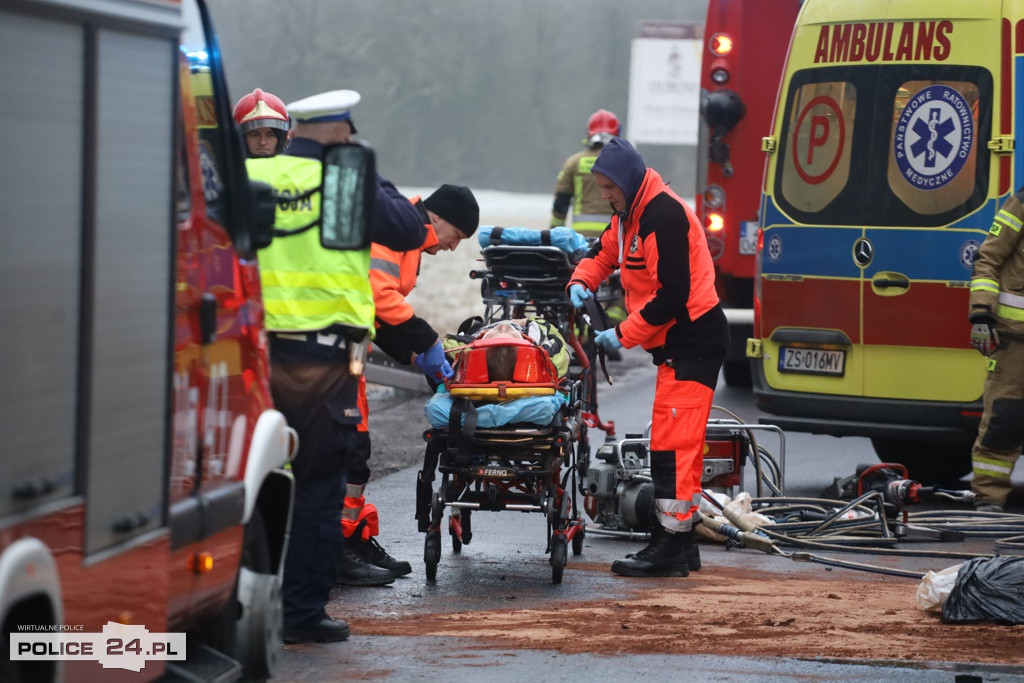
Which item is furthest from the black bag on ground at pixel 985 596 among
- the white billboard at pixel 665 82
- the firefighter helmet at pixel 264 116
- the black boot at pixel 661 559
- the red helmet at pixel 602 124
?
the white billboard at pixel 665 82

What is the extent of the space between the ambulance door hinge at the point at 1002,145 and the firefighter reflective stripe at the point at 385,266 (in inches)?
166

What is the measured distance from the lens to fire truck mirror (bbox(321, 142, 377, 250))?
5254mm

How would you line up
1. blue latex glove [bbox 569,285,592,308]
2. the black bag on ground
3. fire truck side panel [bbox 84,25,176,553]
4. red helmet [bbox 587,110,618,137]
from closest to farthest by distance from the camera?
fire truck side panel [bbox 84,25,176,553], the black bag on ground, blue latex glove [bbox 569,285,592,308], red helmet [bbox 587,110,618,137]

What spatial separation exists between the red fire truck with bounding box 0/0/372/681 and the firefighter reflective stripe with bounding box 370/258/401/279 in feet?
6.72

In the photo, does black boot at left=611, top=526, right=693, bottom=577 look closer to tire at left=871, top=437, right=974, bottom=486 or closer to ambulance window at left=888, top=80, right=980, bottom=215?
ambulance window at left=888, top=80, right=980, bottom=215

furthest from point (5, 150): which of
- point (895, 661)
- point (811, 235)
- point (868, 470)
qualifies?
point (811, 235)

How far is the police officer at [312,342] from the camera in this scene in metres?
6.05

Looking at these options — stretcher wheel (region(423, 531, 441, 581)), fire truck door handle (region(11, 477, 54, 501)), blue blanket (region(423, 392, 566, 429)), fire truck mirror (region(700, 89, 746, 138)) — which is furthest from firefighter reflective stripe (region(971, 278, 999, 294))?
fire truck door handle (region(11, 477, 54, 501))

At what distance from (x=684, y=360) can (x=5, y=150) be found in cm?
484

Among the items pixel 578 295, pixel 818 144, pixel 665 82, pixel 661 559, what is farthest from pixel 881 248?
pixel 665 82

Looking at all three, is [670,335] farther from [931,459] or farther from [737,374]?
[737,374]

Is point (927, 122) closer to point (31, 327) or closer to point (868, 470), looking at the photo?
point (868, 470)

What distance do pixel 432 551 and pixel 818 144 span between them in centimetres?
A: 425

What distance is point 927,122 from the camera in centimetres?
1016
